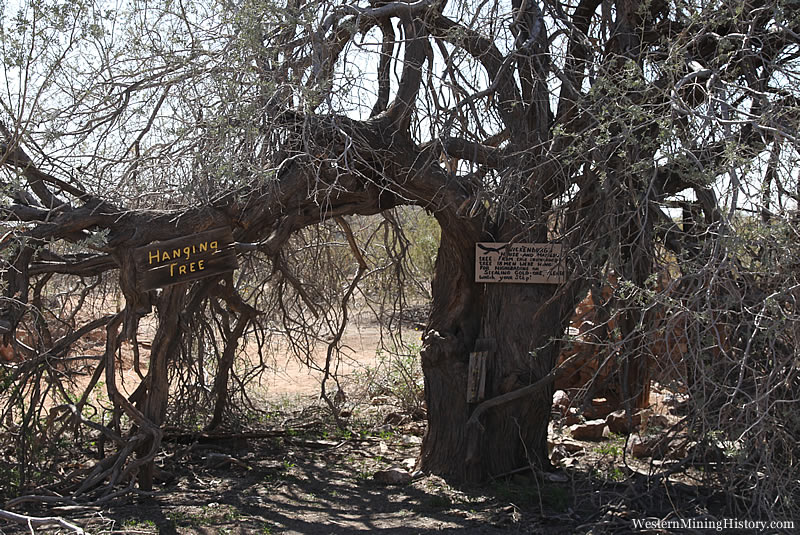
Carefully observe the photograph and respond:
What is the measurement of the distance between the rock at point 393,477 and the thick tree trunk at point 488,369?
0.19 metres

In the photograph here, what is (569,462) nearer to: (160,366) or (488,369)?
(488,369)

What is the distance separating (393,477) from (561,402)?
8.88 ft

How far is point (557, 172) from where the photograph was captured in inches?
214

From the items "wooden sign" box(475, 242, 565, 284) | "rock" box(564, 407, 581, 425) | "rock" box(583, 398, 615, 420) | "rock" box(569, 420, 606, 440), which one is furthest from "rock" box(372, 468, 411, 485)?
"rock" box(583, 398, 615, 420)

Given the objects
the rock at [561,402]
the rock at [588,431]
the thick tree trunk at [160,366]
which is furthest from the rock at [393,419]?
the thick tree trunk at [160,366]

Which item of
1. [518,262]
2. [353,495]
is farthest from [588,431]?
[353,495]

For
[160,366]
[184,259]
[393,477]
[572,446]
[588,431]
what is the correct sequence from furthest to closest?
[588,431] < [572,446] < [393,477] < [160,366] < [184,259]

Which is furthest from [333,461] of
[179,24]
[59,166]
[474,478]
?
[179,24]

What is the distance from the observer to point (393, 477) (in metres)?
6.61

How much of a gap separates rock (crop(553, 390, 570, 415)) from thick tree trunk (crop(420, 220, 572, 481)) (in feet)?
6.60

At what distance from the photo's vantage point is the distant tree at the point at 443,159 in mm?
4855

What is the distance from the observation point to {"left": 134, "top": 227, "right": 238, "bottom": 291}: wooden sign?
18.0ft

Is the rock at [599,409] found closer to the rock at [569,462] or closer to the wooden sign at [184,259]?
the rock at [569,462]

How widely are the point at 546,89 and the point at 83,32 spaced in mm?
3224
